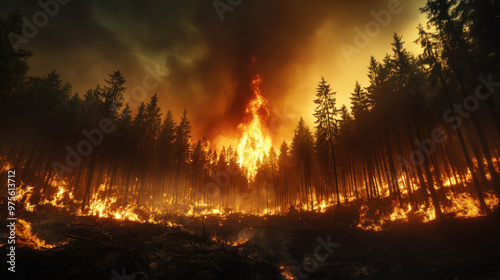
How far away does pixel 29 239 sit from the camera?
476 inches

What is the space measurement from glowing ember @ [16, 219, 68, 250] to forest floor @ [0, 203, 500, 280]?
0.58 m

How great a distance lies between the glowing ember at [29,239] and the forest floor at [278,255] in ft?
1.89

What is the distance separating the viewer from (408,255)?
14383mm

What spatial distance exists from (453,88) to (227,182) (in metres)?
63.4

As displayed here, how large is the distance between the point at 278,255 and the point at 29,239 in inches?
697

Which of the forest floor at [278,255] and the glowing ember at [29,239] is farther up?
the glowing ember at [29,239]

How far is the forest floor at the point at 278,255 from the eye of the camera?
9.96 m

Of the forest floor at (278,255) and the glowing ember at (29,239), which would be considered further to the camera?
the glowing ember at (29,239)

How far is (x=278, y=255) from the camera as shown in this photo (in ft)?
62.3

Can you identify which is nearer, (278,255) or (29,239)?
(29,239)

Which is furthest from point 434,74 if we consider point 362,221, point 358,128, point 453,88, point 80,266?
point 80,266

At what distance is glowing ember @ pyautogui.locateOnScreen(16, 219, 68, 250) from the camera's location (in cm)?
1134

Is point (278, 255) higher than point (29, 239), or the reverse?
point (29, 239)

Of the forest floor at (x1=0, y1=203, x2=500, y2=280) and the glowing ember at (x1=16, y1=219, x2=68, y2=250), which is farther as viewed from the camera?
the glowing ember at (x1=16, y1=219, x2=68, y2=250)
